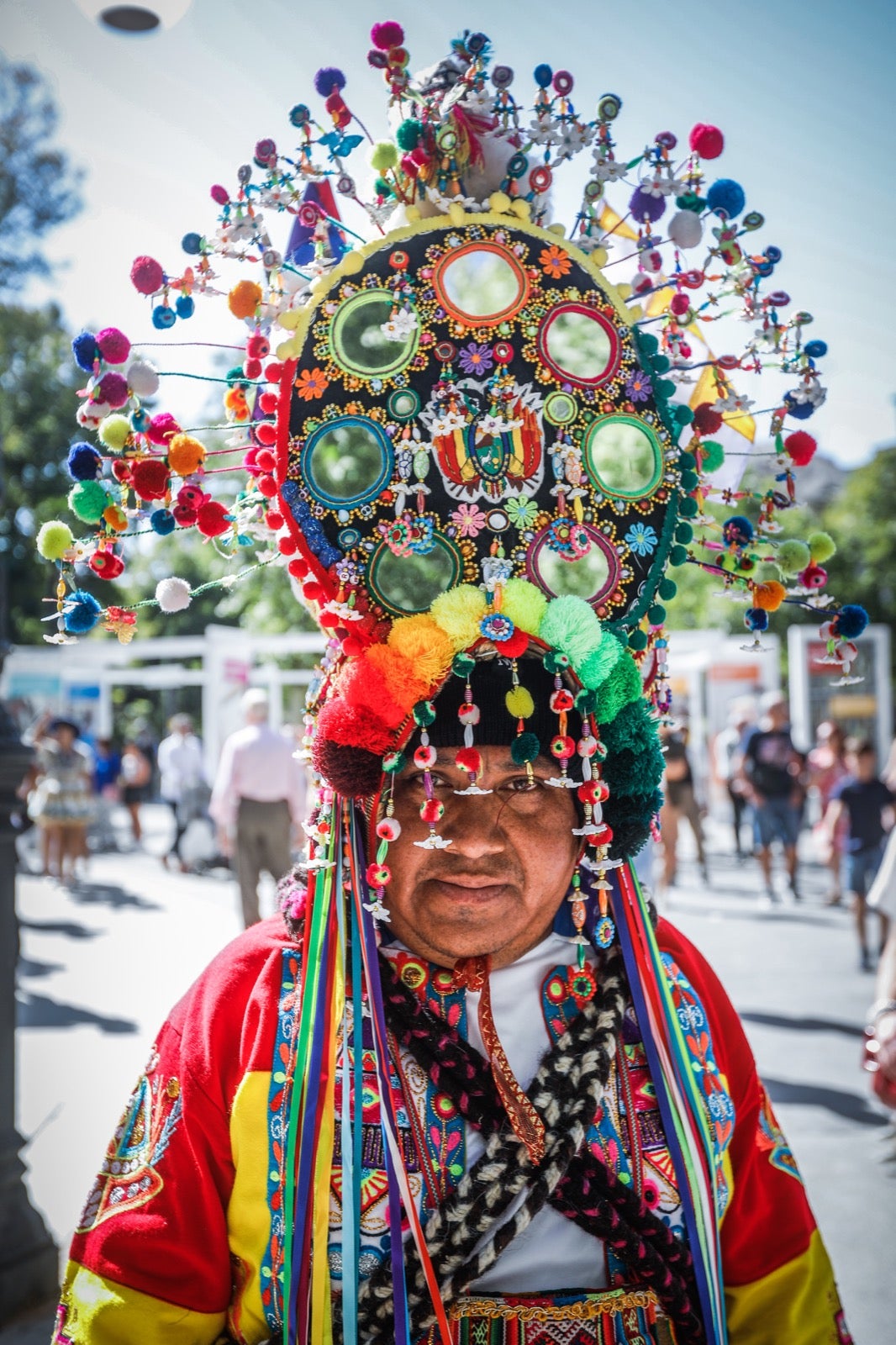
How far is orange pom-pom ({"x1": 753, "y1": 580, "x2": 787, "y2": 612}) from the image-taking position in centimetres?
192

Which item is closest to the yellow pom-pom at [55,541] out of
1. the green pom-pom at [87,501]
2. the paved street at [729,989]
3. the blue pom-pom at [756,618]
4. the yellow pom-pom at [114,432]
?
the green pom-pom at [87,501]

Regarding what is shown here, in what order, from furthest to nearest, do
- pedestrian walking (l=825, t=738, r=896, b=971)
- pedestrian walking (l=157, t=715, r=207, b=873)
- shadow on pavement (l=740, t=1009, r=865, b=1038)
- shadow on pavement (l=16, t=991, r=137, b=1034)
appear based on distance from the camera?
pedestrian walking (l=157, t=715, r=207, b=873)
pedestrian walking (l=825, t=738, r=896, b=971)
shadow on pavement (l=16, t=991, r=137, b=1034)
shadow on pavement (l=740, t=1009, r=865, b=1038)

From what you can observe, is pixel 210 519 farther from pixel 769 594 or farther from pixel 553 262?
pixel 769 594

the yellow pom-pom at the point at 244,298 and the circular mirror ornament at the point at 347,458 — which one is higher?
the yellow pom-pom at the point at 244,298

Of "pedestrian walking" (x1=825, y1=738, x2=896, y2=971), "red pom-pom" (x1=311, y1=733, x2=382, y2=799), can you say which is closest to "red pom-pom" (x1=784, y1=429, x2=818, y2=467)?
"red pom-pom" (x1=311, y1=733, x2=382, y2=799)

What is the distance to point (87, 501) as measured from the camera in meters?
1.69

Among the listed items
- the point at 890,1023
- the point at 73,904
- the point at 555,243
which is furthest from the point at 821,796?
the point at 555,243

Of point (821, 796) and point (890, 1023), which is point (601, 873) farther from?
point (821, 796)

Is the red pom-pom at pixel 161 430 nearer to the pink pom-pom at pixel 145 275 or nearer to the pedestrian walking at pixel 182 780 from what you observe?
the pink pom-pom at pixel 145 275

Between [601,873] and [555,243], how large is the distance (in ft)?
3.48

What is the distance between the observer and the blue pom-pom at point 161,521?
5.74 ft

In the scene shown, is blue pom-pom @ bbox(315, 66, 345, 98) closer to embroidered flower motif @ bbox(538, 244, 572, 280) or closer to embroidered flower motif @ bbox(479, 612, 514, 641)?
embroidered flower motif @ bbox(538, 244, 572, 280)

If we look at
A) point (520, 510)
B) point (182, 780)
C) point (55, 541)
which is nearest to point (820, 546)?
point (520, 510)

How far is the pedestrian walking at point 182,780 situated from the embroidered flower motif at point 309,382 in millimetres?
10773
